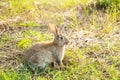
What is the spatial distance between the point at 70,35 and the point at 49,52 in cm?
99

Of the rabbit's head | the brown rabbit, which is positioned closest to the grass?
the brown rabbit

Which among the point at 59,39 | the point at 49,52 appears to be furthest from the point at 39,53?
the point at 59,39

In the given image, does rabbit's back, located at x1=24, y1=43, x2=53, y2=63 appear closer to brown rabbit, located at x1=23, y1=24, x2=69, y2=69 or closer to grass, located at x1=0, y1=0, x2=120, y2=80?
brown rabbit, located at x1=23, y1=24, x2=69, y2=69

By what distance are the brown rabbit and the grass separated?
108mm

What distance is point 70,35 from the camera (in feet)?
19.0

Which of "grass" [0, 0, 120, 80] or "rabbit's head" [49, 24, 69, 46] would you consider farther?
"rabbit's head" [49, 24, 69, 46]

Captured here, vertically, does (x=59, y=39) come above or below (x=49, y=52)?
above

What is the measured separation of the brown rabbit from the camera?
15.6ft

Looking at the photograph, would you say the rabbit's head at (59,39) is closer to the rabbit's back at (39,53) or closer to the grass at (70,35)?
the rabbit's back at (39,53)

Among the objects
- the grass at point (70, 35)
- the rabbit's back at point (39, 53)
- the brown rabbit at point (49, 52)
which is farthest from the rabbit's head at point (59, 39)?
the grass at point (70, 35)

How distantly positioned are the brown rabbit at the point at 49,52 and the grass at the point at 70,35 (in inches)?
4.3

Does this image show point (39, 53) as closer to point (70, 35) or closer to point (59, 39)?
point (59, 39)

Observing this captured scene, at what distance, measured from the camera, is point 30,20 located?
6.34 metres

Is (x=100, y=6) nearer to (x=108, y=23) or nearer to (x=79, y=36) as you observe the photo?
(x=108, y=23)
